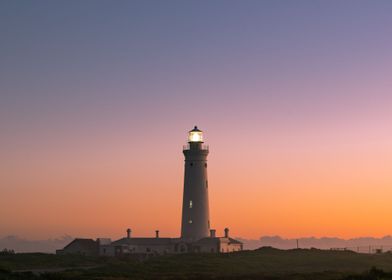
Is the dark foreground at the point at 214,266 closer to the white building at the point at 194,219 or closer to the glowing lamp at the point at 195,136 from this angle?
the white building at the point at 194,219

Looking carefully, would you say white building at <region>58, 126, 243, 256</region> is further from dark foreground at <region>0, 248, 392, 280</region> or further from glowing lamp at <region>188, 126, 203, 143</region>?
dark foreground at <region>0, 248, 392, 280</region>

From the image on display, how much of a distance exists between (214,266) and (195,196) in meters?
16.8

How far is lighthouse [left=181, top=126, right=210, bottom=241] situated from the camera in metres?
82.0

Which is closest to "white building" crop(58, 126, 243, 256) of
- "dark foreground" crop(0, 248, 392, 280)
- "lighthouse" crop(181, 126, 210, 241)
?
"lighthouse" crop(181, 126, 210, 241)

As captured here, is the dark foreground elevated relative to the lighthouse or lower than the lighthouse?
lower

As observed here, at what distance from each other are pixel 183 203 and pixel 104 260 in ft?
37.2

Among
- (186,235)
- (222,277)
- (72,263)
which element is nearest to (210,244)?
(186,235)

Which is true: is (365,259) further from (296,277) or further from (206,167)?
(296,277)

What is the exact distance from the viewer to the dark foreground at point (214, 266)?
54234 millimetres

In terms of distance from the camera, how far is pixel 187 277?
178ft

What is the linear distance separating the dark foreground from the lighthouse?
225 inches

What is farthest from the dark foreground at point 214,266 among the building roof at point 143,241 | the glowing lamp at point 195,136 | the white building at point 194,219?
the glowing lamp at point 195,136

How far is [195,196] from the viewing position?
81.9 m

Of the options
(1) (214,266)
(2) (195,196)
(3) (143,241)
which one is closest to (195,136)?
(2) (195,196)
